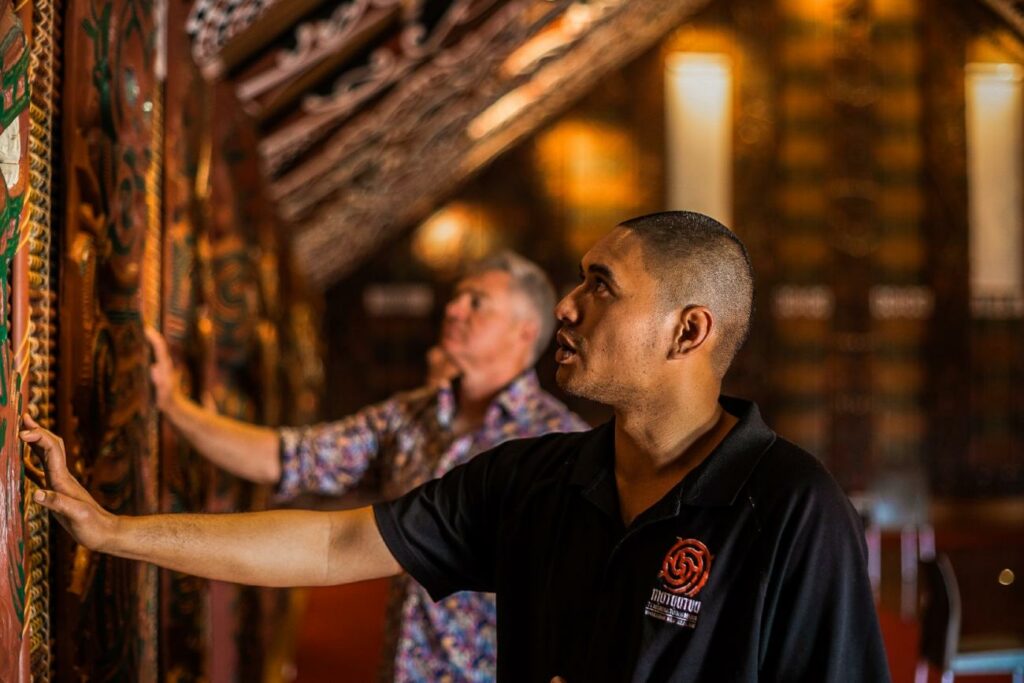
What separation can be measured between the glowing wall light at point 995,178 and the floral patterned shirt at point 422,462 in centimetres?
896

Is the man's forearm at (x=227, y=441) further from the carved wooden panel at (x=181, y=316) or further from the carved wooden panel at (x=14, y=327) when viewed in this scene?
the carved wooden panel at (x=14, y=327)

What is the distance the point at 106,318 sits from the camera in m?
1.52

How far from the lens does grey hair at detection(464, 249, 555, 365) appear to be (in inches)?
103

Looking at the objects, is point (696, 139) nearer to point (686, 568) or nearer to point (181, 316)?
point (181, 316)

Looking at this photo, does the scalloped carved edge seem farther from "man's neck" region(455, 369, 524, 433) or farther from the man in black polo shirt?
"man's neck" region(455, 369, 524, 433)

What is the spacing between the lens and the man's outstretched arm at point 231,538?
4.13 ft

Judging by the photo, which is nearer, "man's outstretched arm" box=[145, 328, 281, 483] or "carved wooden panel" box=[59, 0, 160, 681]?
"carved wooden panel" box=[59, 0, 160, 681]

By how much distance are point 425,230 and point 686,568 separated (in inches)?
340

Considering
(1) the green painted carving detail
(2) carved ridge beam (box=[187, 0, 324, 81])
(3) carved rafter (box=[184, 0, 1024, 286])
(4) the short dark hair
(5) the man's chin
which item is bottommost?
(5) the man's chin

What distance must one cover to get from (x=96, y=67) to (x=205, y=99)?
1040mm

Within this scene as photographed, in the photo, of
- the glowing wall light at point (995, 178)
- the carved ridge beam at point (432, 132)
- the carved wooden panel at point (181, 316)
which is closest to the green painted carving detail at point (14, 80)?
the carved wooden panel at point (181, 316)

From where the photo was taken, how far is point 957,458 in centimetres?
1027

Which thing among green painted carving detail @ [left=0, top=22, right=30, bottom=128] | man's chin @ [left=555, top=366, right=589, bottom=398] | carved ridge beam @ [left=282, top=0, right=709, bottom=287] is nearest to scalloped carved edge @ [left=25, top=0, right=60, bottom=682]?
green painted carving detail @ [left=0, top=22, right=30, bottom=128]

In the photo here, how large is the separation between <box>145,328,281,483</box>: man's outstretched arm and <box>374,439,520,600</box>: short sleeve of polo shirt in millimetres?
498
